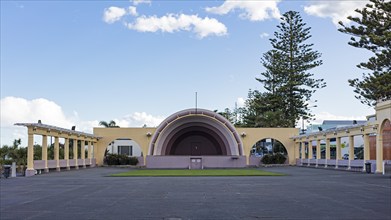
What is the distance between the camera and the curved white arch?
4553cm

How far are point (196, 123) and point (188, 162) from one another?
602cm

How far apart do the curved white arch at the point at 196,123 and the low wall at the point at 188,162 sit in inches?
55.3

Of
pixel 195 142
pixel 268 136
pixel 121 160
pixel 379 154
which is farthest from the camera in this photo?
pixel 195 142

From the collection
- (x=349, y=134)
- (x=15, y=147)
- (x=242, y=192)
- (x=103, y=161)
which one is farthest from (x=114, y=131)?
(x=242, y=192)

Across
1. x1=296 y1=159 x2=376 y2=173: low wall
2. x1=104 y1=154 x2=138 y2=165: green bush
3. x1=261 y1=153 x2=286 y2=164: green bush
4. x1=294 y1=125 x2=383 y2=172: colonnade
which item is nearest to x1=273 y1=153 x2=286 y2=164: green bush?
x1=261 y1=153 x2=286 y2=164: green bush

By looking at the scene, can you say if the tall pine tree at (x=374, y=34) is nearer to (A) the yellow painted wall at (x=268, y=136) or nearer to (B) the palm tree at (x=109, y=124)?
(A) the yellow painted wall at (x=268, y=136)

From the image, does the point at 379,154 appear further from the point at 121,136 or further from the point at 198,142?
the point at 121,136

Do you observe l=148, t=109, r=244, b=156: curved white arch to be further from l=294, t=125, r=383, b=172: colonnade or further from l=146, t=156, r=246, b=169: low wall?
l=294, t=125, r=383, b=172: colonnade

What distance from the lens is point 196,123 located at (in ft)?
159

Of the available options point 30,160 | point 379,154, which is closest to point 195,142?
point 30,160

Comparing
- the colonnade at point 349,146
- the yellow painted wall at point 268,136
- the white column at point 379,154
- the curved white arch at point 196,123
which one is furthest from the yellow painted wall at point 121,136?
the white column at point 379,154

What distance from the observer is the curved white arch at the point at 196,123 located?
4553 centimetres

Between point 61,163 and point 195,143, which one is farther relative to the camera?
point 195,143

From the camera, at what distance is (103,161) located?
4834cm
